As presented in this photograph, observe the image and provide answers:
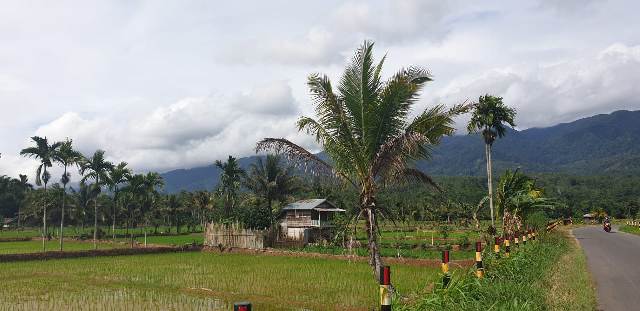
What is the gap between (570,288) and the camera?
36.7 ft

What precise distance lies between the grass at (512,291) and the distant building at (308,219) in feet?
A: 101

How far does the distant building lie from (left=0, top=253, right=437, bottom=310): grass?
52.1ft

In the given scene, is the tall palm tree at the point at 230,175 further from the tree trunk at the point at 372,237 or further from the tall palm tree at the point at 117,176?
the tree trunk at the point at 372,237

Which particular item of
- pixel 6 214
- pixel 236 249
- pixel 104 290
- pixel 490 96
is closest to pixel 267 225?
pixel 236 249

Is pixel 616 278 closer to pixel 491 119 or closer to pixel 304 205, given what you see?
pixel 491 119

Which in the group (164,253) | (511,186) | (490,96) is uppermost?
(490,96)

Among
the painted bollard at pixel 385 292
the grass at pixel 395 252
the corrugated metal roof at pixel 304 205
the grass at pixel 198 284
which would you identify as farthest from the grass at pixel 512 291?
the corrugated metal roof at pixel 304 205

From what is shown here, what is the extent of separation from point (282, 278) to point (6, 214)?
106m

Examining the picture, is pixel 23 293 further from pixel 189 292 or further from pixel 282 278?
pixel 282 278

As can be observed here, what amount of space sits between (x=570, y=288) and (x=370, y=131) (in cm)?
582

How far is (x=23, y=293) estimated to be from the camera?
57.9ft

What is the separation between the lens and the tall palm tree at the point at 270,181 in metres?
46.8

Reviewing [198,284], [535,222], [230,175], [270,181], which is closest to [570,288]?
[198,284]

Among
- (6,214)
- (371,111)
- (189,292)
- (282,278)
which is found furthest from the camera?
(6,214)
